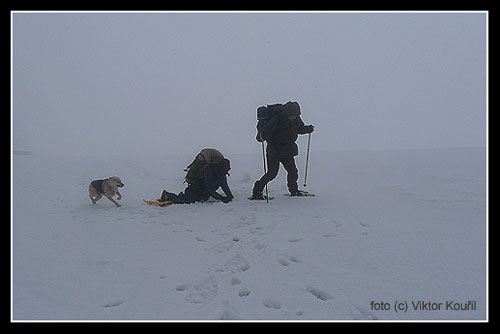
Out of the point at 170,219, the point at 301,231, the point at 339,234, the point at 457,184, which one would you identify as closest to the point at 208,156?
the point at 170,219

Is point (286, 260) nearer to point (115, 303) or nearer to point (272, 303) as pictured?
point (272, 303)

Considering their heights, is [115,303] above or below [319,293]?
below

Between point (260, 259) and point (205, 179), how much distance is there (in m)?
2.88

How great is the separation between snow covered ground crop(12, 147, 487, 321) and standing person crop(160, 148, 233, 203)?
340 millimetres

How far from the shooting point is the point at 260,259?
122 inches

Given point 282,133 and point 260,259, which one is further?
point 282,133

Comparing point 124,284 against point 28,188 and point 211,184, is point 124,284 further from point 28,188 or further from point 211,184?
point 28,188

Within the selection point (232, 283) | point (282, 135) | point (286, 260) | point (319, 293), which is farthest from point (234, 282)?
point (282, 135)

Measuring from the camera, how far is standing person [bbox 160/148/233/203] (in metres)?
5.74

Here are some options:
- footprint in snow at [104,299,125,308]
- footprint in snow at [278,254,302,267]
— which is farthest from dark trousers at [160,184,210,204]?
footprint in snow at [104,299,125,308]

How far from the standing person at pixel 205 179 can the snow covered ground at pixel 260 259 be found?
34 cm
